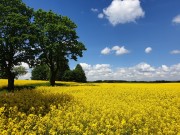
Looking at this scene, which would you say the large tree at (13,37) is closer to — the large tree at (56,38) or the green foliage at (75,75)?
the large tree at (56,38)

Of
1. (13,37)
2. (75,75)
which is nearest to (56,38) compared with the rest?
(13,37)

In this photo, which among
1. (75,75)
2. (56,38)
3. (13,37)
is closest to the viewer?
(13,37)

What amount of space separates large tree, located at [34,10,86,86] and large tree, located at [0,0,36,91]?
4109 millimetres

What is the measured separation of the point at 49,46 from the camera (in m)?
45.8

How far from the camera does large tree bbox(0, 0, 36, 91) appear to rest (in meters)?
39.8

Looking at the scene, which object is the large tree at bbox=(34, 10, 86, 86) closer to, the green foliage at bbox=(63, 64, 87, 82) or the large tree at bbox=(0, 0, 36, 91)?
the large tree at bbox=(0, 0, 36, 91)

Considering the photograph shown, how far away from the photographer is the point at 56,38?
47.9 meters

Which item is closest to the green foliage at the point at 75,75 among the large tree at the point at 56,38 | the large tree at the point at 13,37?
the large tree at the point at 56,38

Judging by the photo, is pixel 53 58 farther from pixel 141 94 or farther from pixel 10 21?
pixel 141 94

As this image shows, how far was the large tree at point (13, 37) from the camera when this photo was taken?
1565 inches

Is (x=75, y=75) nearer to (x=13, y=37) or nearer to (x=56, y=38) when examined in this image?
(x=56, y=38)

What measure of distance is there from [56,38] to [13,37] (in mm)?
9638

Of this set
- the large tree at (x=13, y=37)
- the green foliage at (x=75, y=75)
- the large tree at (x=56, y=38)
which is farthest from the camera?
the green foliage at (x=75, y=75)

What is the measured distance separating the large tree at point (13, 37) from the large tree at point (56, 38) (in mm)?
4109
